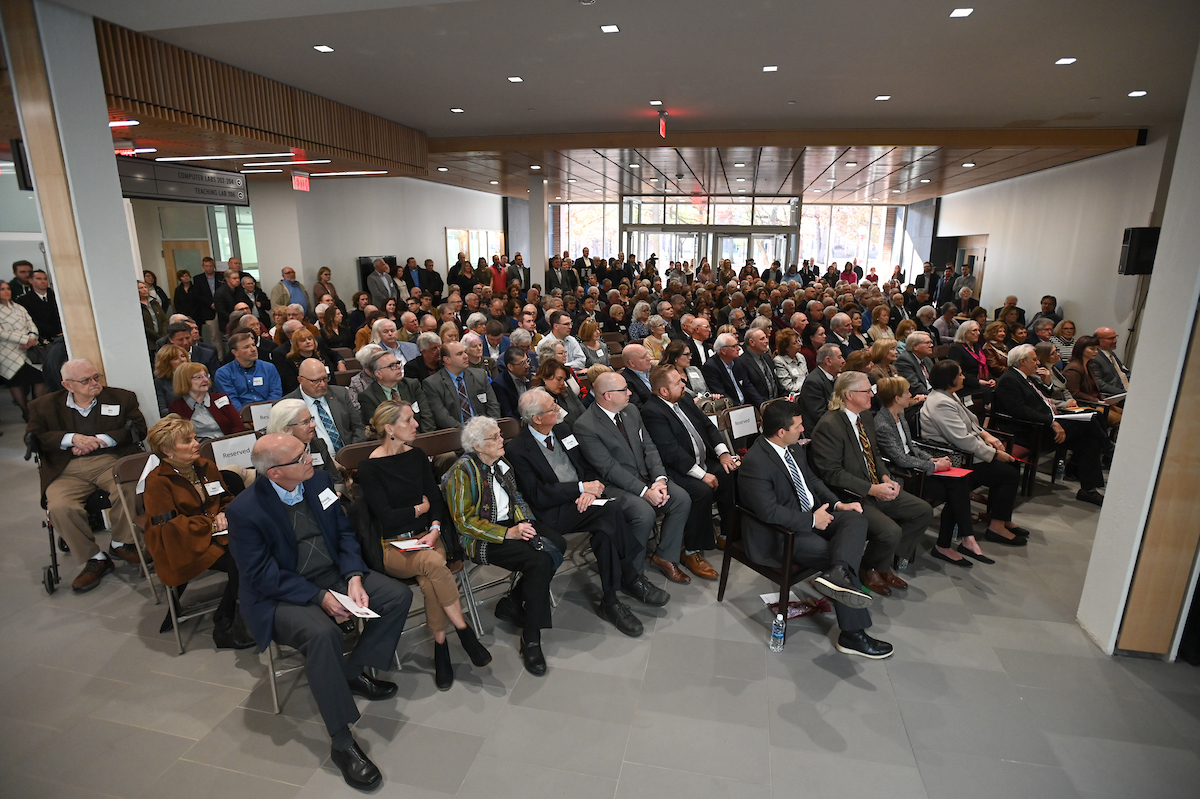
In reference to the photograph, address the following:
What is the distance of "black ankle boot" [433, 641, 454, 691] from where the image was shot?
3037 millimetres

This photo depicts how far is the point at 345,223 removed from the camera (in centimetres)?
1311

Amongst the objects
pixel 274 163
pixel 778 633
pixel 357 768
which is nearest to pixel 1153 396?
pixel 778 633

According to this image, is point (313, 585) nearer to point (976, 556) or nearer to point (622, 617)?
point (622, 617)

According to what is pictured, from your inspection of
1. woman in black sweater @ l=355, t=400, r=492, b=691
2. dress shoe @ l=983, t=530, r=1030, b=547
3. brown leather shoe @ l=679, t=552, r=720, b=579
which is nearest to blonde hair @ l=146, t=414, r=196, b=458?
woman in black sweater @ l=355, t=400, r=492, b=691

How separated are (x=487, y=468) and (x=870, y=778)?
87.8 inches

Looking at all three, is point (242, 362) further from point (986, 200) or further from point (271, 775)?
point (986, 200)

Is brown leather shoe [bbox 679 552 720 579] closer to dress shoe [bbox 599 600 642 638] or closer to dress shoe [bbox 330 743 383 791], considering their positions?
dress shoe [bbox 599 600 642 638]

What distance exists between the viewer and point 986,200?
1538cm

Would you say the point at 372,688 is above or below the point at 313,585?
below

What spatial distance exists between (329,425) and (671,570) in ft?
8.22

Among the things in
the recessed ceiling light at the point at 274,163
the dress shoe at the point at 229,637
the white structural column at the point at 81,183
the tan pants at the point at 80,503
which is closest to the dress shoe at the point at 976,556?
the dress shoe at the point at 229,637

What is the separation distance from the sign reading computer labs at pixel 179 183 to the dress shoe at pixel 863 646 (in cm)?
887

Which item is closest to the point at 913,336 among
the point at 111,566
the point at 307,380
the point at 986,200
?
the point at 307,380

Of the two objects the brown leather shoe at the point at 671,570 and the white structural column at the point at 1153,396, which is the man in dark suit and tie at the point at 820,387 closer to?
the brown leather shoe at the point at 671,570
